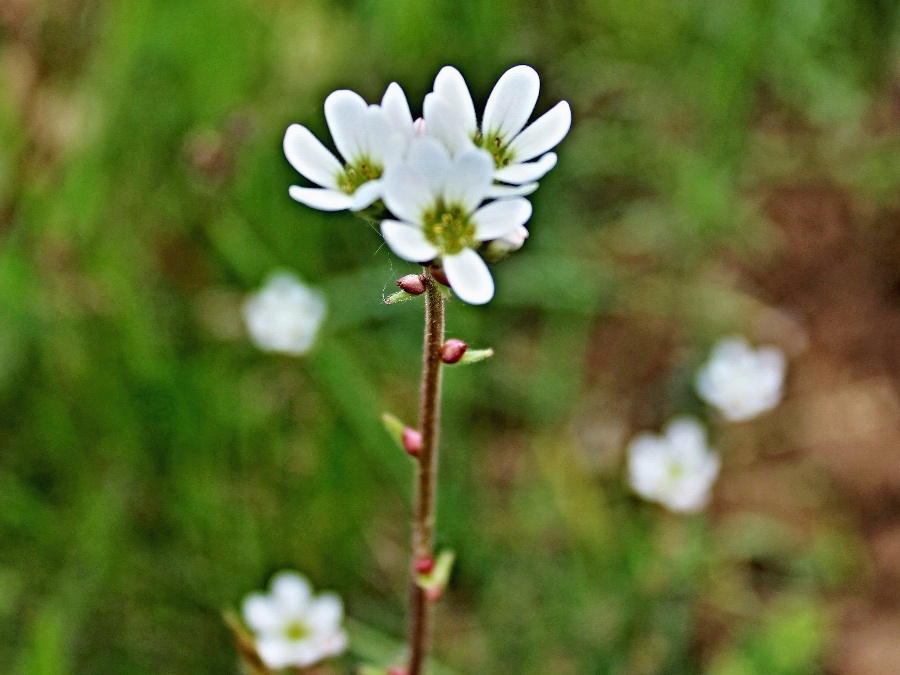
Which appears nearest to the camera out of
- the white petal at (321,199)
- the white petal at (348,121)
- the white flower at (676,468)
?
the white petal at (321,199)

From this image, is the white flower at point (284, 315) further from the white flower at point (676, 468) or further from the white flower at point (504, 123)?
the white flower at point (504, 123)

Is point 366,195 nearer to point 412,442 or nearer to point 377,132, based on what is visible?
point 377,132

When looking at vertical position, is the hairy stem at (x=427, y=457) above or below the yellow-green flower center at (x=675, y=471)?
above

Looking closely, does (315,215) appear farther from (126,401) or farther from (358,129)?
(358,129)

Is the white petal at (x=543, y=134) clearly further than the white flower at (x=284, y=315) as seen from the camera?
No

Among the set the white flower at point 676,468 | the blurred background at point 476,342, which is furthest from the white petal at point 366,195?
the white flower at point 676,468

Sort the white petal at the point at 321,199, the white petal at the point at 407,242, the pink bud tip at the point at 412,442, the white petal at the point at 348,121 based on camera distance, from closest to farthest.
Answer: the white petal at the point at 407,242 < the white petal at the point at 321,199 < the white petal at the point at 348,121 < the pink bud tip at the point at 412,442

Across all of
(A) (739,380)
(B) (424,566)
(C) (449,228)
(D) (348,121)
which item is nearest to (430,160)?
(C) (449,228)
